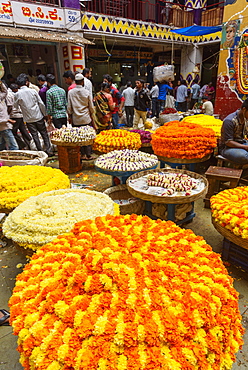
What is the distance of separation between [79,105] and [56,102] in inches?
27.9

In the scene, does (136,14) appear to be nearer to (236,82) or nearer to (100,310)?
(236,82)

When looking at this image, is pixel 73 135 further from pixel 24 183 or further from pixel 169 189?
pixel 169 189

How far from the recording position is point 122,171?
3658 millimetres

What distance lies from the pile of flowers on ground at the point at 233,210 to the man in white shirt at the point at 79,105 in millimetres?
3960

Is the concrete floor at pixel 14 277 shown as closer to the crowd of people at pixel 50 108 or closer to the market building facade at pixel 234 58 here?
the crowd of people at pixel 50 108

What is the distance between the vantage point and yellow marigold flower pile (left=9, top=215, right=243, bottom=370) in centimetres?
116

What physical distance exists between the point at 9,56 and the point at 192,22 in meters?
10.2

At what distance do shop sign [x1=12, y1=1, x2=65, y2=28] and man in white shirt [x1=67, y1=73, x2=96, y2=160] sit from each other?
429 cm

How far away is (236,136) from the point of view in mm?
4289

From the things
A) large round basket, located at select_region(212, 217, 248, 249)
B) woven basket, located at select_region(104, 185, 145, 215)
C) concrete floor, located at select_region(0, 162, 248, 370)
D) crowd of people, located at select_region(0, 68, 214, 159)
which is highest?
crowd of people, located at select_region(0, 68, 214, 159)

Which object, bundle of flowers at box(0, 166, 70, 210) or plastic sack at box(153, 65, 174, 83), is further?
plastic sack at box(153, 65, 174, 83)

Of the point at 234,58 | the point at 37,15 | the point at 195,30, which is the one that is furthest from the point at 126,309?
the point at 195,30

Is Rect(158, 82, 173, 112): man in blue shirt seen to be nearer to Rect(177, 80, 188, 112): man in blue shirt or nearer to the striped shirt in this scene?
Rect(177, 80, 188, 112): man in blue shirt

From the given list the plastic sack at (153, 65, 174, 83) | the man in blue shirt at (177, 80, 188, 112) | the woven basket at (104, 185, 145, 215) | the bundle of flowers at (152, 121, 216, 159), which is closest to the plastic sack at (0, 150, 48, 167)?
the woven basket at (104, 185, 145, 215)
